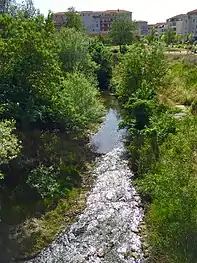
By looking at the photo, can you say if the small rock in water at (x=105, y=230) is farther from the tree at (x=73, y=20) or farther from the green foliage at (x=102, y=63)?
the tree at (x=73, y=20)

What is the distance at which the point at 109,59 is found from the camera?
60.9 m

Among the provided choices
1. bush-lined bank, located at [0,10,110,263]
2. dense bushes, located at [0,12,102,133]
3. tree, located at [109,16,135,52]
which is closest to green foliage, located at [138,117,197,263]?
bush-lined bank, located at [0,10,110,263]

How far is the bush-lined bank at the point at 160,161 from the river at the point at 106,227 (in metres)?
0.83

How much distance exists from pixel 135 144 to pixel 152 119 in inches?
96.1

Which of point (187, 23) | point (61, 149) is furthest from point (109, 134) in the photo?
point (187, 23)

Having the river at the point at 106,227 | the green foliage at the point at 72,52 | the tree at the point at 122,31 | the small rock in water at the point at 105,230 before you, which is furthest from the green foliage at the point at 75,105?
the tree at the point at 122,31

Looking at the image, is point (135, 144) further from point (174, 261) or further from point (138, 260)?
point (174, 261)

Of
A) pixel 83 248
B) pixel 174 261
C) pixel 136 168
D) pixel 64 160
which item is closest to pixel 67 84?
pixel 64 160

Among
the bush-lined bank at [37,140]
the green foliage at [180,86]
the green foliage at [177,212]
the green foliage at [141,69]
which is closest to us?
the green foliage at [177,212]

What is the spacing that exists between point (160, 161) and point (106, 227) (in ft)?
18.2

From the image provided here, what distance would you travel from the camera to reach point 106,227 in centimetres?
1867

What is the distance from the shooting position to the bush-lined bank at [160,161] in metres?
12.9

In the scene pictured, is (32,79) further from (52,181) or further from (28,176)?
(52,181)

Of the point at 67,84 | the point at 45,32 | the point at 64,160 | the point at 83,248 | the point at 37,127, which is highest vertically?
the point at 45,32
